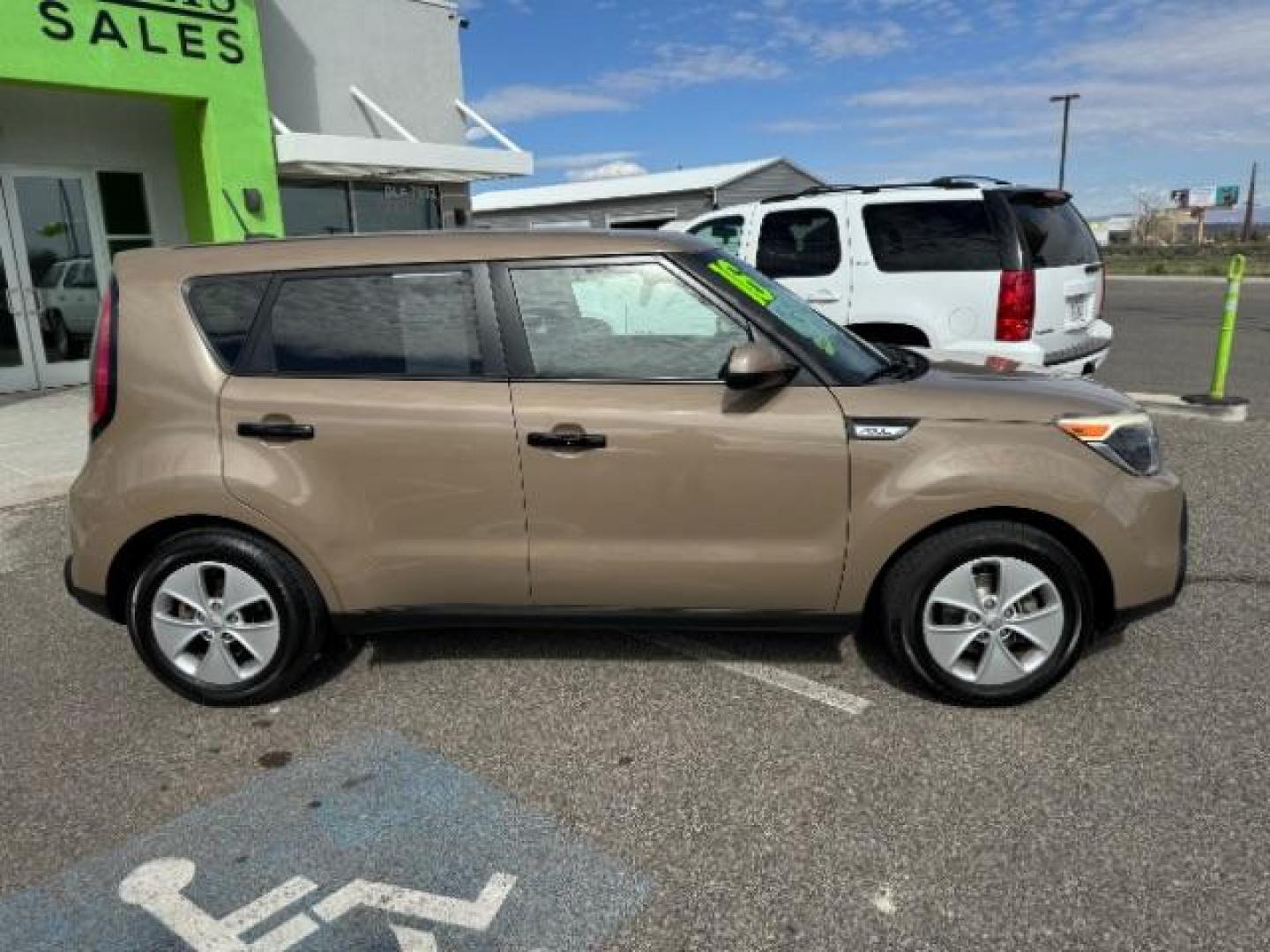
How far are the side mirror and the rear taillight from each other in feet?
12.1

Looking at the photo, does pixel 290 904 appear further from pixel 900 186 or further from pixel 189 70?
pixel 189 70

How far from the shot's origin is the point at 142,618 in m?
3.30

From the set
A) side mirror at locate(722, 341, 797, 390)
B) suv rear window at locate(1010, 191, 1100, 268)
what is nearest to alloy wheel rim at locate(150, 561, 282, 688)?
side mirror at locate(722, 341, 797, 390)

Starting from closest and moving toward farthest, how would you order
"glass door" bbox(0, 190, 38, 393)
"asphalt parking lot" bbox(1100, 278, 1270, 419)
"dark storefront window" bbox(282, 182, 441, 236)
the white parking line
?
the white parking line → "asphalt parking lot" bbox(1100, 278, 1270, 419) → "glass door" bbox(0, 190, 38, 393) → "dark storefront window" bbox(282, 182, 441, 236)

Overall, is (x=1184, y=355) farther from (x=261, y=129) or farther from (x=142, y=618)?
(x=142, y=618)

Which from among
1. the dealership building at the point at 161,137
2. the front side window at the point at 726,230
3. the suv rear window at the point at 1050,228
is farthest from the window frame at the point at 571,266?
the dealership building at the point at 161,137

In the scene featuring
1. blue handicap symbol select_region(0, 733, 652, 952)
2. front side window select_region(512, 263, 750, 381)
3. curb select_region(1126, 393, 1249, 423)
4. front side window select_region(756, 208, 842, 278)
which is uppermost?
front side window select_region(756, 208, 842, 278)

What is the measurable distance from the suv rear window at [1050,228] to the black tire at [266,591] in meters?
5.24

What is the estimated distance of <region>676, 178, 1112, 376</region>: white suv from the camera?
6117 mm

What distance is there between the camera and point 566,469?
122 inches

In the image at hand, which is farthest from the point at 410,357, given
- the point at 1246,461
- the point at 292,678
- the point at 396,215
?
the point at 396,215

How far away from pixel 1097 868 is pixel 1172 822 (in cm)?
34

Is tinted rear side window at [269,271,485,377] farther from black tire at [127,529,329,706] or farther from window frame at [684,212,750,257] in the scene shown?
window frame at [684,212,750,257]

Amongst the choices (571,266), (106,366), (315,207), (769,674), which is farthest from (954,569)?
(315,207)
